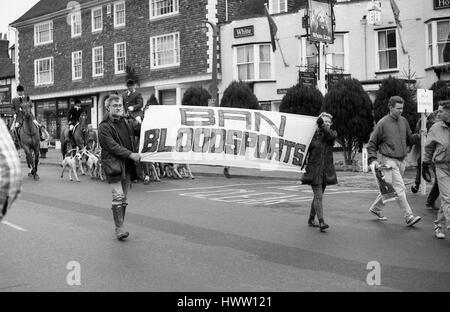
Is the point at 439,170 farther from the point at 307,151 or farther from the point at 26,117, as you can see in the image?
the point at 26,117

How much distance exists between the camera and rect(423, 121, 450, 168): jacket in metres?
8.88

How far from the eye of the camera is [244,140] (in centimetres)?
1074

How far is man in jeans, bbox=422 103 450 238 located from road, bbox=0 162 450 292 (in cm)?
35

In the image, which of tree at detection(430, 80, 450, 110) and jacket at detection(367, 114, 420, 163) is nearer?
jacket at detection(367, 114, 420, 163)

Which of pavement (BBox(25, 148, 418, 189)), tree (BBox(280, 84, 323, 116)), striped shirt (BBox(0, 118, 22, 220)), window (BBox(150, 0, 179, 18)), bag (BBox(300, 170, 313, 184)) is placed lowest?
pavement (BBox(25, 148, 418, 189))

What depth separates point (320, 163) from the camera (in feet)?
32.3

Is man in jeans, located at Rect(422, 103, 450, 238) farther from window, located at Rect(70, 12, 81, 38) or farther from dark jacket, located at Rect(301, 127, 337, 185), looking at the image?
window, located at Rect(70, 12, 81, 38)

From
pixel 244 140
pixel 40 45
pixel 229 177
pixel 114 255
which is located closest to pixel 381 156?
pixel 244 140

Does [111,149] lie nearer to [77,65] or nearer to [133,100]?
[133,100]

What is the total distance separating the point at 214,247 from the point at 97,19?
37208mm

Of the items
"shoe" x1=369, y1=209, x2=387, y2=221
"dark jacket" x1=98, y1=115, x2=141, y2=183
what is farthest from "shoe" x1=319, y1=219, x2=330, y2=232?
"dark jacket" x1=98, y1=115, x2=141, y2=183

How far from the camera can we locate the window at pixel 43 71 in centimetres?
4712

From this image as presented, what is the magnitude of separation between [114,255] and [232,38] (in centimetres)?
2817
